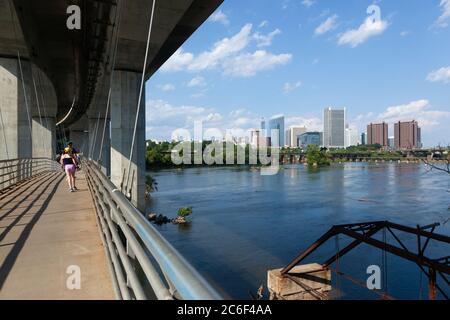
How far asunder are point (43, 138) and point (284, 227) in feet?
77.8

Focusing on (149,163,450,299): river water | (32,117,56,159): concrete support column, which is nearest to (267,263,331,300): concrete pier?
(149,163,450,299): river water

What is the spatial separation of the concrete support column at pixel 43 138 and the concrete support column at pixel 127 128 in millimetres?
17372

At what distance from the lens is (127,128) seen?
18.7 m

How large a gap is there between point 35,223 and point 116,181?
489 inches

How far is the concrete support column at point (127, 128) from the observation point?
59.8ft

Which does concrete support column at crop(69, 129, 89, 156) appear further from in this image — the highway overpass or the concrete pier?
the concrete pier

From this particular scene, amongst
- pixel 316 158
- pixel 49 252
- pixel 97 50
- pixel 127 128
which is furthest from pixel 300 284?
pixel 316 158

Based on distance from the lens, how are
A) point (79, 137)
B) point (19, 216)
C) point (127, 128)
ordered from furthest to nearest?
point (79, 137)
point (127, 128)
point (19, 216)

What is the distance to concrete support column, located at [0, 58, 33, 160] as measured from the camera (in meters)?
16.1
